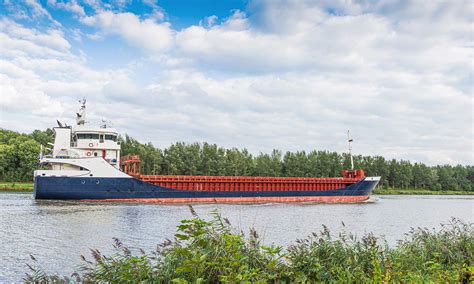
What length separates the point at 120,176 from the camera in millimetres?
38969

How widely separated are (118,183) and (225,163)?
4750 centimetres

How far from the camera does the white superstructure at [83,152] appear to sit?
38000mm

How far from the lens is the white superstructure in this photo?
38.0 meters

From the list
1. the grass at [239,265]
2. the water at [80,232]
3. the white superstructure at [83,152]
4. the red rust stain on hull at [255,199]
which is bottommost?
the water at [80,232]

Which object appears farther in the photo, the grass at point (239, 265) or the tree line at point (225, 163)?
the tree line at point (225, 163)

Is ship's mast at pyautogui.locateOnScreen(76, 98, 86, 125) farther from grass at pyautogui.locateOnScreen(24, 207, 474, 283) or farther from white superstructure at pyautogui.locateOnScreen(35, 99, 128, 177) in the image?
grass at pyautogui.locateOnScreen(24, 207, 474, 283)

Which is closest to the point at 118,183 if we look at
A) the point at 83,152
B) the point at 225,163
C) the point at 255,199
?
the point at 83,152

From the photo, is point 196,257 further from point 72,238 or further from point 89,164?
point 89,164

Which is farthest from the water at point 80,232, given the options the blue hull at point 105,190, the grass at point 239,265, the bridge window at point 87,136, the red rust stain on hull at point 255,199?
the bridge window at point 87,136

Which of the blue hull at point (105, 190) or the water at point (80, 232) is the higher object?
the blue hull at point (105, 190)

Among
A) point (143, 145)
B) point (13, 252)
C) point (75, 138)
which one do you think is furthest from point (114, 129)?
point (143, 145)

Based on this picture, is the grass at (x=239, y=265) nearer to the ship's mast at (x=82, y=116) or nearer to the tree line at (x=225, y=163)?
the ship's mast at (x=82, y=116)

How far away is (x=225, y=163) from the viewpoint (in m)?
85.5

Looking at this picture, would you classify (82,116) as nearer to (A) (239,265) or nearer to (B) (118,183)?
(B) (118,183)
